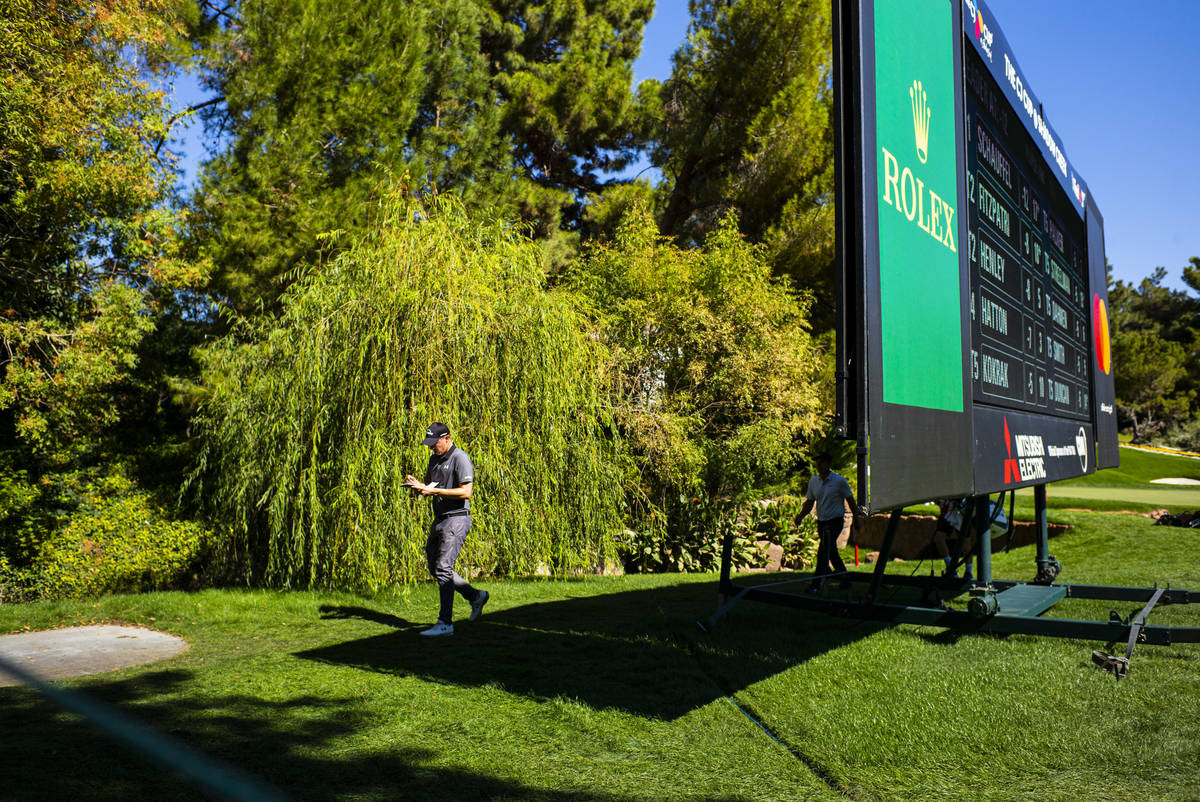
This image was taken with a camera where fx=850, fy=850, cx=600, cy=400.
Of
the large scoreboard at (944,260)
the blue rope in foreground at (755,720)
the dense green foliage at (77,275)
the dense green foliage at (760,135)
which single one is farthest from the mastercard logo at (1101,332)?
the dense green foliage at (77,275)

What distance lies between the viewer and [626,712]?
5199 mm

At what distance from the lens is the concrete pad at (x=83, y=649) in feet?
20.3

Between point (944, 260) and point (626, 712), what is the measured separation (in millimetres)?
3256

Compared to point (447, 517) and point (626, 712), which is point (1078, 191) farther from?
point (626, 712)

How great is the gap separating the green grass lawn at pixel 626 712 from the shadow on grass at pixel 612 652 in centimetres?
3

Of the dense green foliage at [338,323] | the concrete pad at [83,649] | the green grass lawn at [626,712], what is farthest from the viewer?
the dense green foliage at [338,323]

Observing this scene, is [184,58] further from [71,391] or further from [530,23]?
[530,23]

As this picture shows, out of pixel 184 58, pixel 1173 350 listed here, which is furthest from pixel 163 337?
pixel 1173 350

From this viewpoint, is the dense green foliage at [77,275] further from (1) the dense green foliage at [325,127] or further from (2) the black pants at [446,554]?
(2) the black pants at [446,554]

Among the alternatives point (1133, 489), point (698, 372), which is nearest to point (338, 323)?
point (698, 372)

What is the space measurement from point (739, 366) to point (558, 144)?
1408cm

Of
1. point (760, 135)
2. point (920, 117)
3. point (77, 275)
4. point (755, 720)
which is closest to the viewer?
point (920, 117)

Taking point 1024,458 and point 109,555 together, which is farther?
point 109,555

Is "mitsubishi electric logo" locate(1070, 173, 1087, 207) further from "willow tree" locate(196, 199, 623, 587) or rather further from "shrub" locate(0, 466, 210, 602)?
"shrub" locate(0, 466, 210, 602)
